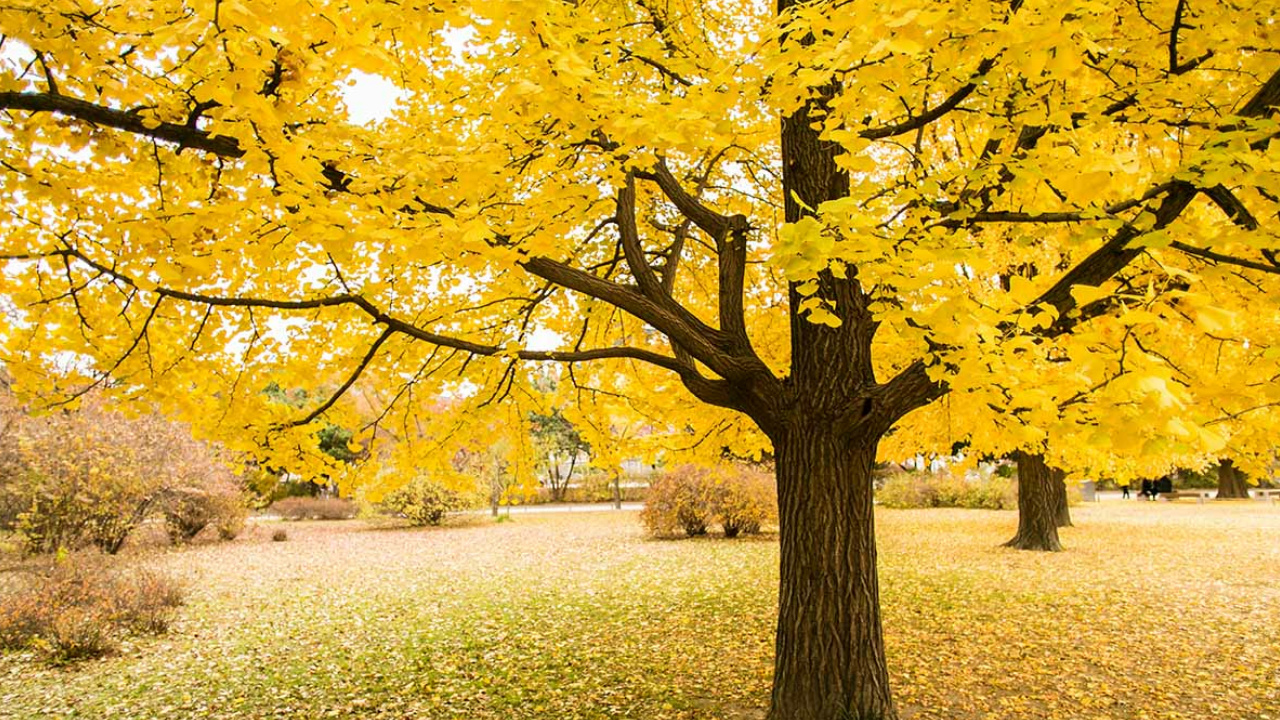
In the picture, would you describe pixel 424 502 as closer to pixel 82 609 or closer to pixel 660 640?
pixel 82 609

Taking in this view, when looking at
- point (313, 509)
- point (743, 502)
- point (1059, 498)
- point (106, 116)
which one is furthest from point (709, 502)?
point (313, 509)

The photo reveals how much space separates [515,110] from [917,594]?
299 inches

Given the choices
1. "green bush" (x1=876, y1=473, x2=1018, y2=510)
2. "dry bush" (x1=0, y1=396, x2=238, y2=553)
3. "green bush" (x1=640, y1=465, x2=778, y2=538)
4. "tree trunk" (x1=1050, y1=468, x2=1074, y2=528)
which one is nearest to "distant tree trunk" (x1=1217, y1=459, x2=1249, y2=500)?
"green bush" (x1=876, y1=473, x2=1018, y2=510)

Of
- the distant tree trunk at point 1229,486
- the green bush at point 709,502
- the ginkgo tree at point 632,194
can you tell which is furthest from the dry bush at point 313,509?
the distant tree trunk at point 1229,486

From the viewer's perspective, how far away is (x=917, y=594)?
8773 mm

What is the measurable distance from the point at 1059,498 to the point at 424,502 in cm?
1617

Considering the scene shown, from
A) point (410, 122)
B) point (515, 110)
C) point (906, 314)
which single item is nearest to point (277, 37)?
point (515, 110)

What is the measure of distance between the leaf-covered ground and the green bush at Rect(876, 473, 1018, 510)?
9919mm

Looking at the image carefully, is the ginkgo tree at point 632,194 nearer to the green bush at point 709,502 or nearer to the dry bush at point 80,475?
the dry bush at point 80,475

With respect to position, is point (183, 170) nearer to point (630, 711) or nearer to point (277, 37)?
point (277, 37)

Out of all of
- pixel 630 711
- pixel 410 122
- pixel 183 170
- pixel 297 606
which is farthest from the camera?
pixel 297 606

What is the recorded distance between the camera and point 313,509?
2561 centimetres

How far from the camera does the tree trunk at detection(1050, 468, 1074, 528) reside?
1312 centimetres

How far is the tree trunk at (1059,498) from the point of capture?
13117 mm
